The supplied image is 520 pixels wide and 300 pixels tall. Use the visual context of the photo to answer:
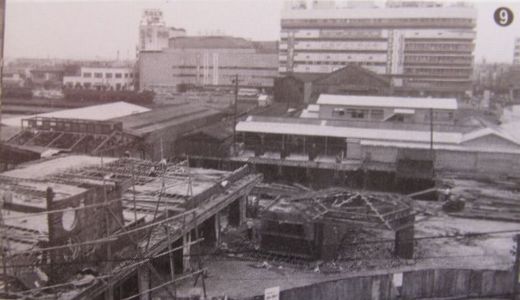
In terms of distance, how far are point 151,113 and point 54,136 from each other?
9779 millimetres

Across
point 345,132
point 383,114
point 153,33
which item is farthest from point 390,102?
point 153,33

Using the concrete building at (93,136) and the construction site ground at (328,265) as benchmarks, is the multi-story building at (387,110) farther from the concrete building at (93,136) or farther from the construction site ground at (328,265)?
the construction site ground at (328,265)

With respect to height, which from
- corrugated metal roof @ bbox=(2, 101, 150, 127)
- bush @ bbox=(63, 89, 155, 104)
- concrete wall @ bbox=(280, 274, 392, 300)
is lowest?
concrete wall @ bbox=(280, 274, 392, 300)

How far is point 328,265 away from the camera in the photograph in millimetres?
17219

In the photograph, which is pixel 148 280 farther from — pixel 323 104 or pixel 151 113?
pixel 323 104

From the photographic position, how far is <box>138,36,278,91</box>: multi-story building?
64000 mm

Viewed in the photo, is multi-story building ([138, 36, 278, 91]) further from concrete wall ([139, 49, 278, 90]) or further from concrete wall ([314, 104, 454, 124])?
concrete wall ([314, 104, 454, 124])

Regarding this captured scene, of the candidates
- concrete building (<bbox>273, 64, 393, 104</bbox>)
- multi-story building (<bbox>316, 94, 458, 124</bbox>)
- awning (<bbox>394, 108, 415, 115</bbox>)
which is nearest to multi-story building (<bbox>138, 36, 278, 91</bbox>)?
concrete building (<bbox>273, 64, 393, 104</bbox>)

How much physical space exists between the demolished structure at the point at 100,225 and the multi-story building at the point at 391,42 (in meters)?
45.7

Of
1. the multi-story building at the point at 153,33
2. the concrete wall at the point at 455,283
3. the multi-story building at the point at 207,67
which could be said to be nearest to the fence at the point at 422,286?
the concrete wall at the point at 455,283

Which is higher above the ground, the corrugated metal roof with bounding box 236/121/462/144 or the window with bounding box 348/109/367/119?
the window with bounding box 348/109/367/119

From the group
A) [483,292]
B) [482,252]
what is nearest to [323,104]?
[482,252]

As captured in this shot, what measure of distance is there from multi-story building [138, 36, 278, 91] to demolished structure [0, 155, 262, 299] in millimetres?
45895

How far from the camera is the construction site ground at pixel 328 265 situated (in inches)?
622
